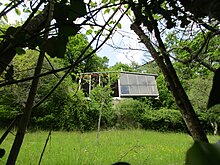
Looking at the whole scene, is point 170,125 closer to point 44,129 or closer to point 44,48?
point 44,129

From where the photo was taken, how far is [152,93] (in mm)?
15875

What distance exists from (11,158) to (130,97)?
50.5 ft

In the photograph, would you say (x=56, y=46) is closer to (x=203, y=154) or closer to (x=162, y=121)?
(x=203, y=154)

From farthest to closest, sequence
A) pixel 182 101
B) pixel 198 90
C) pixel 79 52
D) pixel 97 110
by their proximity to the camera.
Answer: pixel 97 110 → pixel 198 90 → pixel 79 52 → pixel 182 101

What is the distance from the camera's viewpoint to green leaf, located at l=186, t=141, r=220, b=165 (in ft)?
0.36

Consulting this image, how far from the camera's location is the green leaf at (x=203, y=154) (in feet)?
0.36

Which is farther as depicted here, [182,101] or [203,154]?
[182,101]

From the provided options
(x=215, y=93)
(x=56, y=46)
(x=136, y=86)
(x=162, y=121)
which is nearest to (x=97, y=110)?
(x=162, y=121)

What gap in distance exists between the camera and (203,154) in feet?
0.36

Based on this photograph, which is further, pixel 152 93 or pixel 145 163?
pixel 152 93

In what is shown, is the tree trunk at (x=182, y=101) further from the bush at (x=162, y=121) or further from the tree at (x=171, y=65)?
the bush at (x=162, y=121)

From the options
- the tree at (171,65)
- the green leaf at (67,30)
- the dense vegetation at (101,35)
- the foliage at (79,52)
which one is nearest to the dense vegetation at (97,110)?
the foliage at (79,52)

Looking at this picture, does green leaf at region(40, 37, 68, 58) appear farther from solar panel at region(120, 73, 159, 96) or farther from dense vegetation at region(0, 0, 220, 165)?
solar panel at region(120, 73, 159, 96)

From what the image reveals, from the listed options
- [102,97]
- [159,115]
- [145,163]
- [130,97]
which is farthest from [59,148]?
[130,97]
